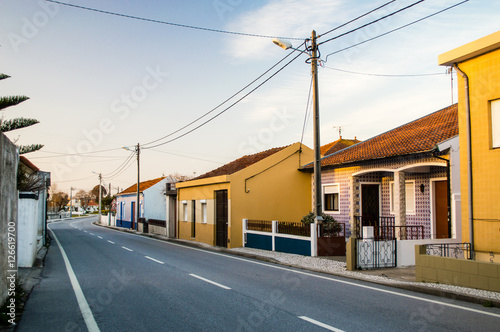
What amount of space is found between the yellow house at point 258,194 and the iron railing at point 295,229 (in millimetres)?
3678

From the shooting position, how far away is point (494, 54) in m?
10.9

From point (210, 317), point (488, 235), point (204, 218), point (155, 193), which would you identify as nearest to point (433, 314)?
point (210, 317)

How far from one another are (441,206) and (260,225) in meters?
7.95

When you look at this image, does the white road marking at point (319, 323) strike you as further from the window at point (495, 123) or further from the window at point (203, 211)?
the window at point (203, 211)

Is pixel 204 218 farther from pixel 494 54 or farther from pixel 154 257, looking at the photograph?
pixel 494 54

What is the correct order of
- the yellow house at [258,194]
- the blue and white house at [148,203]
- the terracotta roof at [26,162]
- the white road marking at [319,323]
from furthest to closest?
1. the blue and white house at [148,203]
2. the yellow house at [258,194]
3. the terracotta roof at [26,162]
4. the white road marking at [319,323]

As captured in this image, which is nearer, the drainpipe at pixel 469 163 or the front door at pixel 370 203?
the drainpipe at pixel 469 163

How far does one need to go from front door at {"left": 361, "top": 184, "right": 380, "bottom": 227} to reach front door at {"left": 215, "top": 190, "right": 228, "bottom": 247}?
7.21 metres

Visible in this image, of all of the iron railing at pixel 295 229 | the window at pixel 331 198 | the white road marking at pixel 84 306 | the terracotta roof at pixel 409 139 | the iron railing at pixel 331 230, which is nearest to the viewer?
the white road marking at pixel 84 306

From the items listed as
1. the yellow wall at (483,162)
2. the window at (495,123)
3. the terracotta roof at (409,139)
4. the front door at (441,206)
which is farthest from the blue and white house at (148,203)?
the window at (495,123)

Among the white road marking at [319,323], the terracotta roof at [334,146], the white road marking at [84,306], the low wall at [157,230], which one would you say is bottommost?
the low wall at [157,230]

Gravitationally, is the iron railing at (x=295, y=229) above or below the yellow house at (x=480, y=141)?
below

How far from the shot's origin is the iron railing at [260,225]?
1918cm

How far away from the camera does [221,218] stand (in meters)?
22.7
